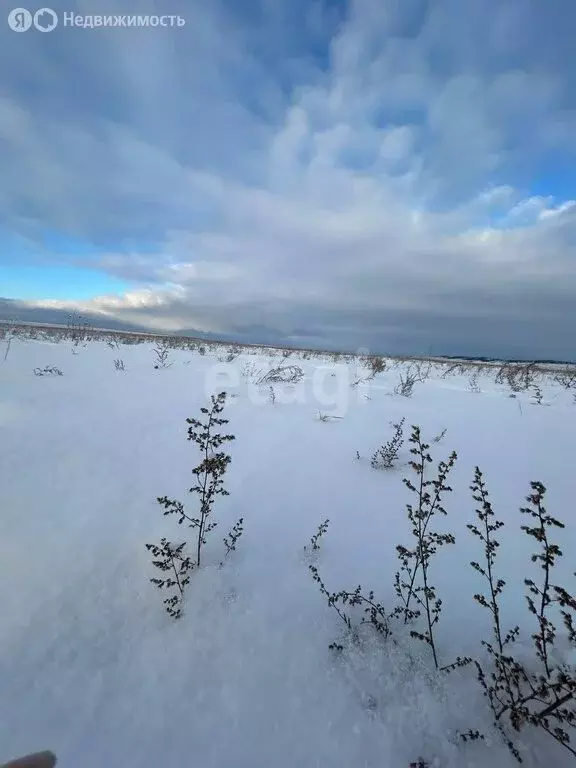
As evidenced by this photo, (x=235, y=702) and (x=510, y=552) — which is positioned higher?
(x=510, y=552)

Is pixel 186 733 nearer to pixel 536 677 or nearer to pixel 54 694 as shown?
pixel 54 694

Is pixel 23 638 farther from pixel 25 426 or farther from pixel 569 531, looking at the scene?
pixel 569 531

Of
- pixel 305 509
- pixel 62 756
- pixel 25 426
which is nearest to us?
pixel 62 756

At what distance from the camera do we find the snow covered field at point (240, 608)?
1443 mm

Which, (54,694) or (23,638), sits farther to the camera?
(23,638)

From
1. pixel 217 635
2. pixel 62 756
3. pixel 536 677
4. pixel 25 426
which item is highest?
pixel 25 426

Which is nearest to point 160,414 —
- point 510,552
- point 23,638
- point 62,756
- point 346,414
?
point 346,414

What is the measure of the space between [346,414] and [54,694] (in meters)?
4.75

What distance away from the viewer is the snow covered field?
4.74 ft

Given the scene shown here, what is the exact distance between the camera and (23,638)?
1.80 metres

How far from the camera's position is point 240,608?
2021 millimetres

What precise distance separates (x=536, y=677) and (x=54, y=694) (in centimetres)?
216

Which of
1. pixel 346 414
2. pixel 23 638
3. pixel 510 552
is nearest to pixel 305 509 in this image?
pixel 510 552

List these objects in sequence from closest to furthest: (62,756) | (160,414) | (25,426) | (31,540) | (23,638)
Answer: (62,756) → (23,638) → (31,540) → (25,426) → (160,414)
